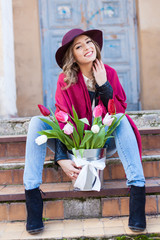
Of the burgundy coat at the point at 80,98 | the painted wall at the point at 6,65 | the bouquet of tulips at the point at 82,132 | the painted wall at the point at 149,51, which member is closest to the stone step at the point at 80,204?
the bouquet of tulips at the point at 82,132

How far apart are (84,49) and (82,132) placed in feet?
2.52

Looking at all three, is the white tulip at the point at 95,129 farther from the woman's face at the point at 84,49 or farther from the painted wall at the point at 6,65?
the painted wall at the point at 6,65

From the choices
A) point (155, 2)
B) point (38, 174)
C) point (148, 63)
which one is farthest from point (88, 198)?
point (155, 2)

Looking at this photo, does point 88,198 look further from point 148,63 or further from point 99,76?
point 148,63

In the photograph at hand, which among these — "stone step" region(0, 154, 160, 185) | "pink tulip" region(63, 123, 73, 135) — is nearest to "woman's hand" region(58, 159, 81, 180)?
"pink tulip" region(63, 123, 73, 135)

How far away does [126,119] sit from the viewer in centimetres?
182

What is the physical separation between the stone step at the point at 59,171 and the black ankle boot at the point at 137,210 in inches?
20.2

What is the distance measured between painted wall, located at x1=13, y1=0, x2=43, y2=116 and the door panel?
0.13m

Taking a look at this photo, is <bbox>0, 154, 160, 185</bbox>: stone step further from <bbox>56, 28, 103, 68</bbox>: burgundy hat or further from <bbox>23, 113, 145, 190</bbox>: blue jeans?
<bbox>56, 28, 103, 68</bbox>: burgundy hat

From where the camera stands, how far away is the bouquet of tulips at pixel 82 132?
1652 mm

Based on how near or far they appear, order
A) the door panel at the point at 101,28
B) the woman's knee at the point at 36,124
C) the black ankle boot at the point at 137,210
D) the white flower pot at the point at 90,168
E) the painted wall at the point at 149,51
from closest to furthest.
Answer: the black ankle boot at the point at 137,210 < the white flower pot at the point at 90,168 < the woman's knee at the point at 36,124 < the painted wall at the point at 149,51 < the door panel at the point at 101,28

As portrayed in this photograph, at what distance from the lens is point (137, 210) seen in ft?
5.28

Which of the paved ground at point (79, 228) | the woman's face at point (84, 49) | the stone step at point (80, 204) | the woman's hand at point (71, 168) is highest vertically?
the woman's face at point (84, 49)

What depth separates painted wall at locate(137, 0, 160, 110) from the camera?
4.23 m
